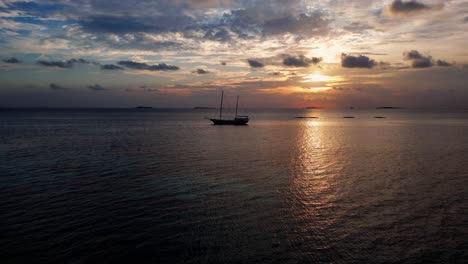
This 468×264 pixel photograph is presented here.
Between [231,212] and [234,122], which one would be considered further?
[234,122]

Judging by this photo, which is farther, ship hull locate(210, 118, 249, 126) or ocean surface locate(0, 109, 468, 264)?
ship hull locate(210, 118, 249, 126)

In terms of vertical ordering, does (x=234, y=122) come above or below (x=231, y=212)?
above

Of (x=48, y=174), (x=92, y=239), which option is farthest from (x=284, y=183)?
(x=48, y=174)

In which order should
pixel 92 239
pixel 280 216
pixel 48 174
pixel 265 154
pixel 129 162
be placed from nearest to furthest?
pixel 92 239 < pixel 280 216 < pixel 48 174 < pixel 129 162 < pixel 265 154

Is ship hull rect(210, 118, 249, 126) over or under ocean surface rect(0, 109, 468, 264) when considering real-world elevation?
over

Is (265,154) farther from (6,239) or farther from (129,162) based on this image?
(6,239)

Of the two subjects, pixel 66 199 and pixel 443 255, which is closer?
pixel 443 255

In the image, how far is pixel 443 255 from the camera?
17969mm

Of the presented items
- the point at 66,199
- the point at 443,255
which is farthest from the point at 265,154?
the point at 443,255

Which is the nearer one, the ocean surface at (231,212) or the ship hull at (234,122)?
the ocean surface at (231,212)

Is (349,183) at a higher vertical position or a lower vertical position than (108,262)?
higher

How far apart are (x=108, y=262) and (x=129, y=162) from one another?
1216 inches

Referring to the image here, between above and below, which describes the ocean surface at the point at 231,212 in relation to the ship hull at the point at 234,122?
below

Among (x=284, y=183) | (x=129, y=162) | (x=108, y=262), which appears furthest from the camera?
(x=129, y=162)
